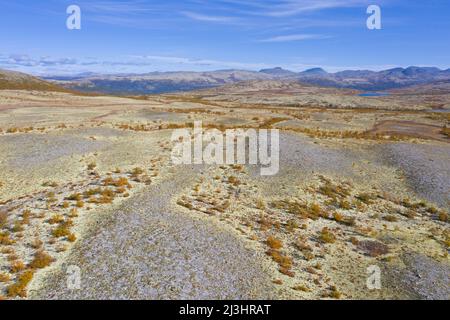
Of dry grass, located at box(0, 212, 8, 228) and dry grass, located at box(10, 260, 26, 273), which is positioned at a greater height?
dry grass, located at box(0, 212, 8, 228)

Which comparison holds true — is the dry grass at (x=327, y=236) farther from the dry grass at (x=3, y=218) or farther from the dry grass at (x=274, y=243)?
the dry grass at (x=3, y=218)

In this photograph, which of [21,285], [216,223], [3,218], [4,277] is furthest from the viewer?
[216,223]

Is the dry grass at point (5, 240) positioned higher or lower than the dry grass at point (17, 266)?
higher

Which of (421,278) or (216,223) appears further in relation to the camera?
(216,223)

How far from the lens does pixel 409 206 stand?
1262 inches

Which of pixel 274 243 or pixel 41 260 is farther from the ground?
pixel 41 260

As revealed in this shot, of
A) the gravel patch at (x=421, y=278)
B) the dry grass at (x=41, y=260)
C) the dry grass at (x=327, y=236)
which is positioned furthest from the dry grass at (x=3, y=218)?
the gravel patch at (x=421, y=278)

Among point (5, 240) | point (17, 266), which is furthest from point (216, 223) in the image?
point (5, 240)

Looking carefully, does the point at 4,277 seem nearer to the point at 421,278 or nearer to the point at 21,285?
the point at 21,285

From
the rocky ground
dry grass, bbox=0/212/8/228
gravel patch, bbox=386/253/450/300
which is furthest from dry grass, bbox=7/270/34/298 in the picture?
gravel patch, bbox=386/253/450/300

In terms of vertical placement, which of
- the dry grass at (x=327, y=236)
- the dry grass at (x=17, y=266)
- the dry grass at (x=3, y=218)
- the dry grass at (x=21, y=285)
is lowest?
the dry grass at (x=327, y=236)

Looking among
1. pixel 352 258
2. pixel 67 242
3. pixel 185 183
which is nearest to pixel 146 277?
pixel 67 242

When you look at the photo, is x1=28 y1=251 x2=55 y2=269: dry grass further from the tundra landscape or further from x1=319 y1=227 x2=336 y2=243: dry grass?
x1=319 y1=227 x2=336 y2=243: dry grass

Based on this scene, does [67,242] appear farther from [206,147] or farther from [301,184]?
[206,147]
